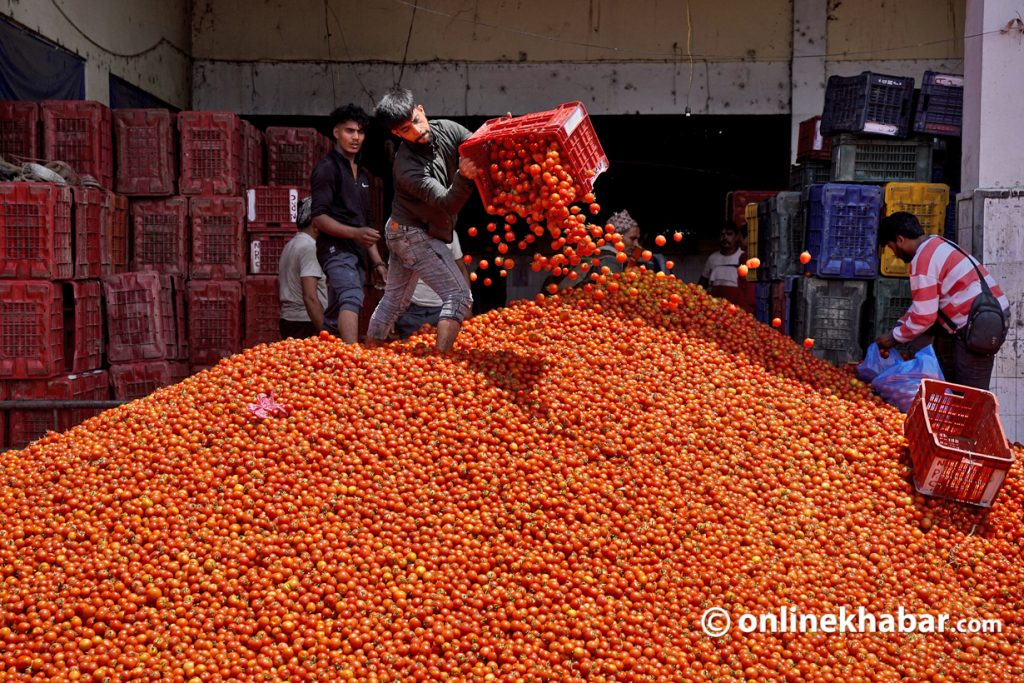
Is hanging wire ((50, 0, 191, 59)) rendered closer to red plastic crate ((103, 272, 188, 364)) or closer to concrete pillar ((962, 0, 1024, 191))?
red plastic crate ((103, 272, 188, 364))

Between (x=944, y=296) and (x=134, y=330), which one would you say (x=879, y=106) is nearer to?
(x=944, y=296)

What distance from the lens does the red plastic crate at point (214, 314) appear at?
7.77 meters

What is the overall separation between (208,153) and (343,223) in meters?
2.48

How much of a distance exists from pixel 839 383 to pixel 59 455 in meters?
4.33

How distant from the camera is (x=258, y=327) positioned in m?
7.87

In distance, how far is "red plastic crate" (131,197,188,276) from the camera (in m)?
7.62

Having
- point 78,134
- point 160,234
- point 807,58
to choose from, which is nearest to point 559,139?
point 160,234

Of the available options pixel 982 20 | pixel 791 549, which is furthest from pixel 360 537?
pixel 982 20

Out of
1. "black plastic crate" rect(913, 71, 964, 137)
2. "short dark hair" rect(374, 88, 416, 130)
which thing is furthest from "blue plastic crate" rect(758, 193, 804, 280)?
"short dark hair" rect(374, 88, 416, 130)

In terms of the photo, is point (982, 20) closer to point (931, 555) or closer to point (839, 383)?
point (839, 383)

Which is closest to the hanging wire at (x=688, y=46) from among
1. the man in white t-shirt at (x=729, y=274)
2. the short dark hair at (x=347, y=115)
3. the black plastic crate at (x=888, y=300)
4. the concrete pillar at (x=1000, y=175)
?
the man in white t-shirt at (x=729, y=274)

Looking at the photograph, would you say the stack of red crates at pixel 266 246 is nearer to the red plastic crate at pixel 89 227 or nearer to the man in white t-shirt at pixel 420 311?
the red plastic crate at pixel 89 227

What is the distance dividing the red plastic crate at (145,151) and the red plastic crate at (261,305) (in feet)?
3.57

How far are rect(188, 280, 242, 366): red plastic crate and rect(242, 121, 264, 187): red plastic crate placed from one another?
3.30ft
